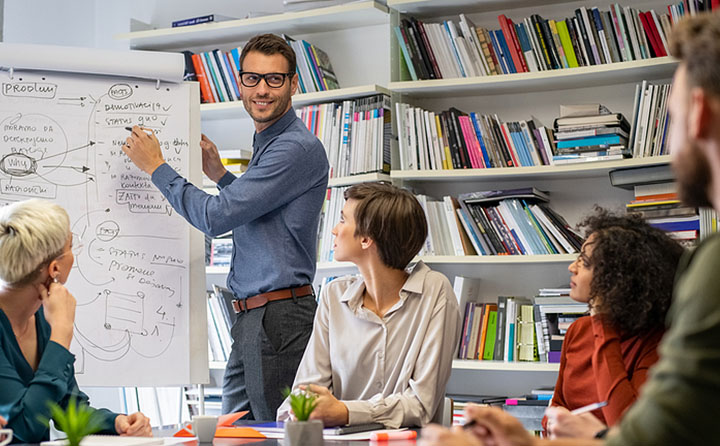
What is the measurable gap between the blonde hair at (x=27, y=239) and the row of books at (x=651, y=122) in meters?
2.14

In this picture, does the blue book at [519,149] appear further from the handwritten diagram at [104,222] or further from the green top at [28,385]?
the green top at [28,385]

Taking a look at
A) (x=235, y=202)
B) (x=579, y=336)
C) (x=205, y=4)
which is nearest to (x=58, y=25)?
(x=205, y=4)

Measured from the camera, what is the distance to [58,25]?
4.05m

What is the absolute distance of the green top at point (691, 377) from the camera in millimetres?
806

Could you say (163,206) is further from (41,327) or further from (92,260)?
(41,327)

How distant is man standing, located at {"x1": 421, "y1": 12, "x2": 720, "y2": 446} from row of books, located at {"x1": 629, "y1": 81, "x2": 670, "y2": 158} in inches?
88.6

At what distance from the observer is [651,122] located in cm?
311

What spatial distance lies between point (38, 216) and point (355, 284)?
849 millimetres

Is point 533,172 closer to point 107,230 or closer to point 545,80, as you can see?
point 545,80

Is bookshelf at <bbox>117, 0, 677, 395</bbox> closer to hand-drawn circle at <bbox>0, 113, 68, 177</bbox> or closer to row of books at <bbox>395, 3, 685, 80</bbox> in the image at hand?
row of books at <bbox>395, 3, 685, 80</bbox>

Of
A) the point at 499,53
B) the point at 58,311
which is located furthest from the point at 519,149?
the point at 58,311

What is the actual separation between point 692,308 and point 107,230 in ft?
7.22

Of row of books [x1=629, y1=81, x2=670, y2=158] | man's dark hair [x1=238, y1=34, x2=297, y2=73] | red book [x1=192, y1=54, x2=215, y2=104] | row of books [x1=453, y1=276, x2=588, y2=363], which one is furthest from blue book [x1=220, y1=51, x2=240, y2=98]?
row of books [x1=629, y1=81, x2=670, y2=158]

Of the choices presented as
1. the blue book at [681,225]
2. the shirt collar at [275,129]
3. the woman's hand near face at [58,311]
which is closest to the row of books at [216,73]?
the shirt collar at [275,129]
